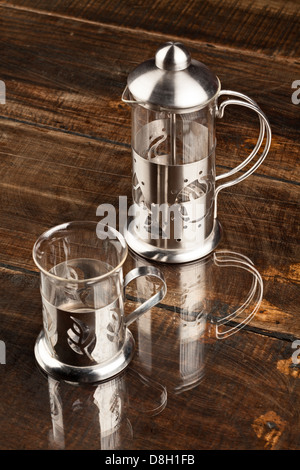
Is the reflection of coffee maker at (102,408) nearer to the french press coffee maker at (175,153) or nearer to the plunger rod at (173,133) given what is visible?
the french press coffee maker at (175,153)

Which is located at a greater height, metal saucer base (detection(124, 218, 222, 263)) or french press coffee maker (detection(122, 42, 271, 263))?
french press coffee maker (detection(122, 42, 271, 263))

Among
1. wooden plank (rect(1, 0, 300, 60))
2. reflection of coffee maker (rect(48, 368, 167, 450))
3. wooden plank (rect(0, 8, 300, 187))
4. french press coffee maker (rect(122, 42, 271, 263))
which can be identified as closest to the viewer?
reflection of coffee maker (rect(48, 368, 167, 450))

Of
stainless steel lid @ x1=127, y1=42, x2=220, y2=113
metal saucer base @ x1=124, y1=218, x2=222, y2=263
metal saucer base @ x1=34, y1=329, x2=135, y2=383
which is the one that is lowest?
metal saucer base @ x1=34, y1=329, x2=135, y2=383

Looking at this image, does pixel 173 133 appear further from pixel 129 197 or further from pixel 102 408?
pixel 102 408

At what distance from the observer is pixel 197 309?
1055 millimetres

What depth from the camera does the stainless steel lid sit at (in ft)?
3.29

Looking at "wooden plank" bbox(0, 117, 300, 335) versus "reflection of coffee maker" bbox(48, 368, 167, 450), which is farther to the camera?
"wooden plank" bbox(0, 117, 300, 335)

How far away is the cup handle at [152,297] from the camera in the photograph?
942mm

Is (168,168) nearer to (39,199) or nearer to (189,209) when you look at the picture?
(189,209)

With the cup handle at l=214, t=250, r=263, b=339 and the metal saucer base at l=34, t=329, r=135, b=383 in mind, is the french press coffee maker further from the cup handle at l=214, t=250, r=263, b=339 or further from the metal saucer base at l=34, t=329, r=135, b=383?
the metal saucer base at l=34, t=329, r=135, b=383

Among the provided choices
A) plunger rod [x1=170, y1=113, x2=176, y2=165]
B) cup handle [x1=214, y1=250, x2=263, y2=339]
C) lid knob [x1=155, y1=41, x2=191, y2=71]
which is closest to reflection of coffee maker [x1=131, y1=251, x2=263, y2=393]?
cup handle [x1=214, y1=250, x2=263, y2=339]

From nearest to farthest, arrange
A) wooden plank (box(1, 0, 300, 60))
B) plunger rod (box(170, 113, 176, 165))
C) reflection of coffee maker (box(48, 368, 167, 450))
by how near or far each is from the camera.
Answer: reflection of coffee maker (box(48, 368, 167, 450))
plunger rod (box(170, 113, 176, 165))
wooden plank (box(1, 0, 300, 60))

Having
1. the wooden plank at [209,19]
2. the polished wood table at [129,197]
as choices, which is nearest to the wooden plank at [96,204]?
the polished wood table at [129,197]
